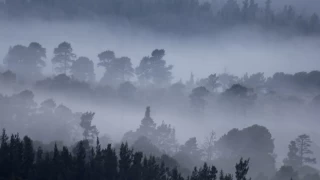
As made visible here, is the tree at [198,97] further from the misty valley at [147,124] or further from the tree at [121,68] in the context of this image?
the tree at [121,68]

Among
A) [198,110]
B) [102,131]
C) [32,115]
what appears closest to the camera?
[32,115]

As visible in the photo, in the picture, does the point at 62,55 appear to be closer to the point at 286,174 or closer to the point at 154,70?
the point at 154,70

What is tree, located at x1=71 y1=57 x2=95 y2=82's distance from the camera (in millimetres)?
143087

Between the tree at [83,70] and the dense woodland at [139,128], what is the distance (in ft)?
0.95

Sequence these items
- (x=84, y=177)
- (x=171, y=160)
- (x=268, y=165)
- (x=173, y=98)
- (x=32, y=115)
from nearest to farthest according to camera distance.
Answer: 1. (x=84, y=177)
2. (x=171, y=160)
3. (x=268, y=165)
4. (x=32, y=115)
5. (x=173, y=98)

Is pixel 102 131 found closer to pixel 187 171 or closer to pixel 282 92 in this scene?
pixel 187 171

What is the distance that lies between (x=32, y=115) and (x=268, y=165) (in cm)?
4300

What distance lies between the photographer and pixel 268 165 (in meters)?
96.4

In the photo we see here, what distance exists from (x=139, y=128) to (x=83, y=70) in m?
42.4

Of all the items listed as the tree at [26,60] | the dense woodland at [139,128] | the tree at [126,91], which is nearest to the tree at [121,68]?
the dense woodland at [139,128]

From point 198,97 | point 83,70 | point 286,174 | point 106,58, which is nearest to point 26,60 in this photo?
point 83,70

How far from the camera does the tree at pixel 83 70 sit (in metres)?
143

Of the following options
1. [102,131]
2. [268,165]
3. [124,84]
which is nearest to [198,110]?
[124,84]

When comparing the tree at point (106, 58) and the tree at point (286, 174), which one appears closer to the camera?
the tree at point (286, 174)
